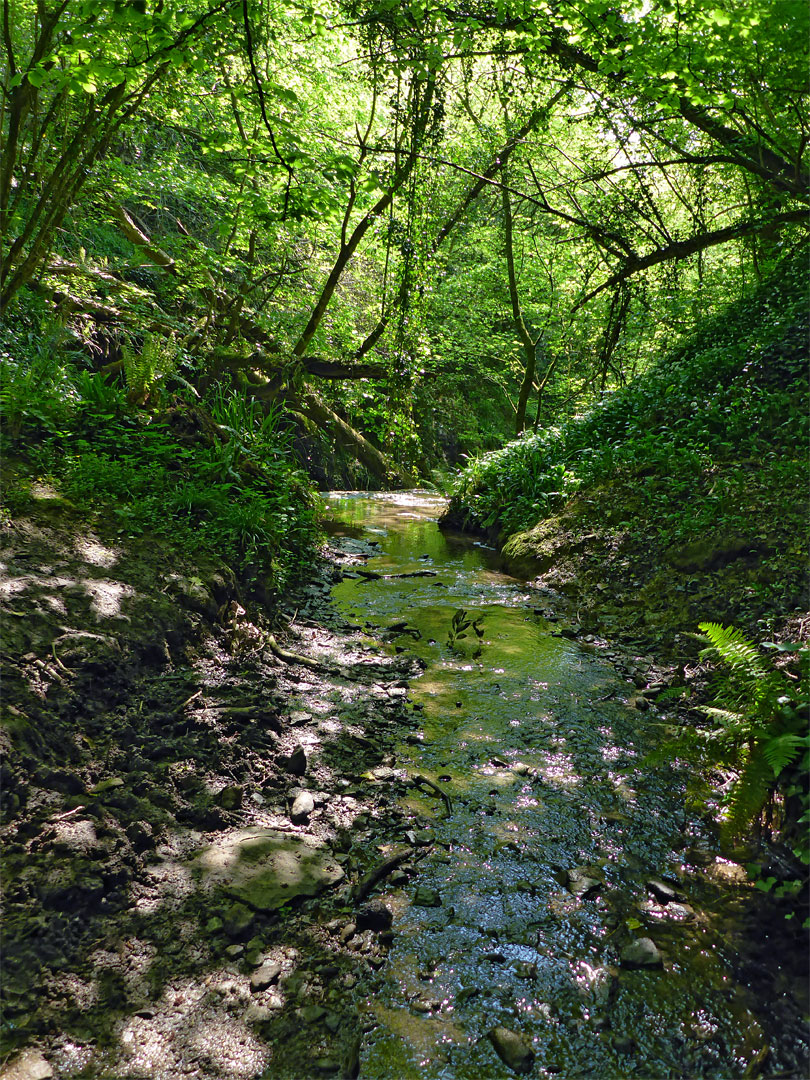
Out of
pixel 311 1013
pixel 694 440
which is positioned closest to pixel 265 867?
pixel 311 1013

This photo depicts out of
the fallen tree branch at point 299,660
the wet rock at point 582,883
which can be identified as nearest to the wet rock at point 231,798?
the wet rock at point 582,883

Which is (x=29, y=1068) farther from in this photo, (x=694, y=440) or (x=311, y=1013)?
(x=694, y=440)

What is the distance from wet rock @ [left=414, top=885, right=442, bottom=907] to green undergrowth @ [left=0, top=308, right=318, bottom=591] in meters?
3.47

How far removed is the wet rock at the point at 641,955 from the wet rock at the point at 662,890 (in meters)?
0.28

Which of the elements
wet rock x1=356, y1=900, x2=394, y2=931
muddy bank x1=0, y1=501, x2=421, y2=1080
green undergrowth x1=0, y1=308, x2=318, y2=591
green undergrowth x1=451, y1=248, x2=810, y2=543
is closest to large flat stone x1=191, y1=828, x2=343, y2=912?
muddy bank x1=0, y1=501, x2=421, y2=1080

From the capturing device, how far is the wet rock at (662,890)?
274 centimetres

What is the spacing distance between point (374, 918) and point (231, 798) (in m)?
1.01

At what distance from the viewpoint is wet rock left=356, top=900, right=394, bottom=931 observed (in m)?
2.57

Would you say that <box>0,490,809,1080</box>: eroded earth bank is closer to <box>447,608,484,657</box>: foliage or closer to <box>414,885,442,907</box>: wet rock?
<box>414,885,442,907</box>: wet rock

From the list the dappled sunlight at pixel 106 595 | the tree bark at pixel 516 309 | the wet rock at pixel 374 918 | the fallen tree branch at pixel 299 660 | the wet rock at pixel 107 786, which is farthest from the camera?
the tree bark at pixel 516 309

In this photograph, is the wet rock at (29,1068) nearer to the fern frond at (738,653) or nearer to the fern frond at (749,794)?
the fern frond at (749,794)

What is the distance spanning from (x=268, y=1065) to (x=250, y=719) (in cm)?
206

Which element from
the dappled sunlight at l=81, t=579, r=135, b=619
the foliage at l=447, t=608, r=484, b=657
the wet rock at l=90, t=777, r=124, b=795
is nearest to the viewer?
the wet rock at l=90, t=777, r=124, b=795

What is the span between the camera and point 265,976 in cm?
228
